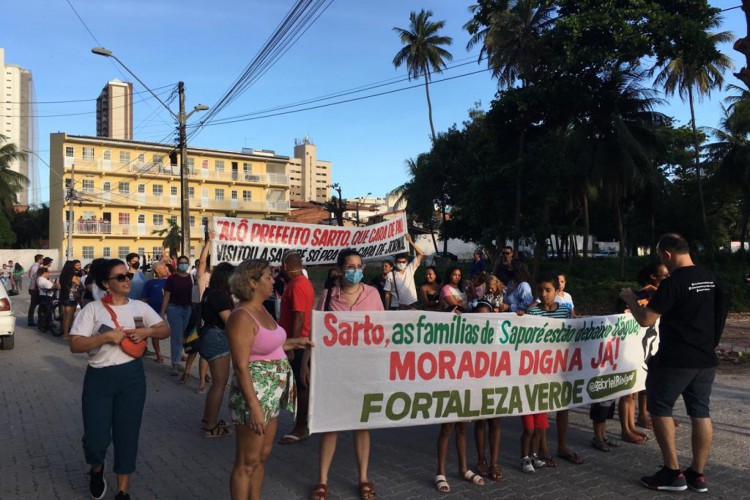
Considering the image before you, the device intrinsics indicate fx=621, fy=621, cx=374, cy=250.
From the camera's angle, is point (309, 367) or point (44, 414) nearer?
point (309, 367)

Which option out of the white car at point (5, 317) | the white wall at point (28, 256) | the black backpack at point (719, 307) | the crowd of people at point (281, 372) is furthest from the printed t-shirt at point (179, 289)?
the white wall at point (28, 256)

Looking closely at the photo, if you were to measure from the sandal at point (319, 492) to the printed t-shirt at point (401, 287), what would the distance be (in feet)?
14.6

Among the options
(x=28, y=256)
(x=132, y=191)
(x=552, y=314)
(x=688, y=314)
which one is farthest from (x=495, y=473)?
(x=28, y=256)

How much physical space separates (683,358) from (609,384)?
121 centimetres

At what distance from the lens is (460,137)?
4094 cm

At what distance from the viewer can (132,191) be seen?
61625 mm

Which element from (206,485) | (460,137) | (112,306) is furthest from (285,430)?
(460,137)

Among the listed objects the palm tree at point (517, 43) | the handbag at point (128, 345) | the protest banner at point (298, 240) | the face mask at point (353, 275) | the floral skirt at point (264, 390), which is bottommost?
the floral skirt at point (264, 390)

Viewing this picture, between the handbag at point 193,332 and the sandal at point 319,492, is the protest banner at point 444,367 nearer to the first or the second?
the sandal at point 319,492

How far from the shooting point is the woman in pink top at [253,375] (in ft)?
11.7

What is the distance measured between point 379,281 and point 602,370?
159 inches

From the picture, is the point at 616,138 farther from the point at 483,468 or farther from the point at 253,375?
the point at 253,375

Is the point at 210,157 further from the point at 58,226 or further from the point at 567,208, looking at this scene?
the point at 567,208

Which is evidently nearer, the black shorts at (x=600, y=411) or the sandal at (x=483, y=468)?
the sandal at (x=483, y=468)
